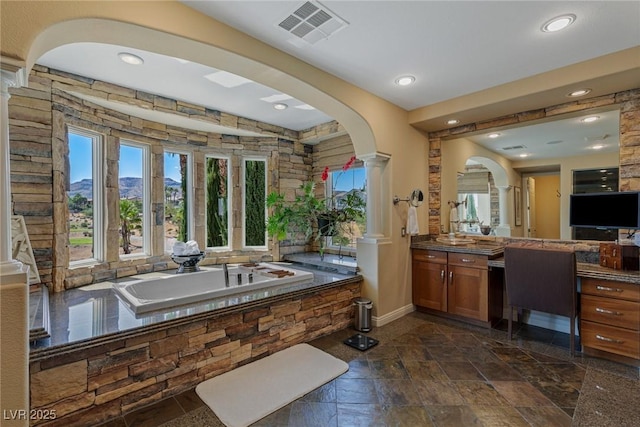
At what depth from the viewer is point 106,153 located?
3309mm

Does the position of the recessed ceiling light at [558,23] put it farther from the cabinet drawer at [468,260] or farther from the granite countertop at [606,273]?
the cabinet drawer at [468,260]

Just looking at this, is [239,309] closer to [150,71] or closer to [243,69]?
[243,69]

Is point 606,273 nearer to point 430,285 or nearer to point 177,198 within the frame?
point 430,285

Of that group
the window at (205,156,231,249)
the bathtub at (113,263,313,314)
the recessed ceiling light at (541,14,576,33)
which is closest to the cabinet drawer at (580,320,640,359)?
the recessed ceiling light at (541,14,576,33)

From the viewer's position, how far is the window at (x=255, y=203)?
4559 millimetres

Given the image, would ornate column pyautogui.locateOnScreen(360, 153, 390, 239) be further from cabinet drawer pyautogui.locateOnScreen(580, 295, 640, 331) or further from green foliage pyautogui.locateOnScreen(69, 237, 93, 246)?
green foliage pyautogui.locateOnScreen(69, 237, 93, 246)

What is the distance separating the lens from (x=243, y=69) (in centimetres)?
228

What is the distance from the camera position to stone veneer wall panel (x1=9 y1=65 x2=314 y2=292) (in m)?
2.56

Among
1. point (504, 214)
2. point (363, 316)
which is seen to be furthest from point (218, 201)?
point (504, 214)

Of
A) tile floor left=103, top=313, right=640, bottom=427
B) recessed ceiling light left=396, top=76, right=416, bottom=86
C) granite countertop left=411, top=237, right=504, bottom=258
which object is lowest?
tile floor left=103, top=313, right=640, bottom=427

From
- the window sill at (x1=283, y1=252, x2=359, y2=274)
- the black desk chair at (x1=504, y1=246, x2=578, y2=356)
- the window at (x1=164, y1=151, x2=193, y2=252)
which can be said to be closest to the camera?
the black desk chair at (x1=504, y1=246, x2=578, y2=356)

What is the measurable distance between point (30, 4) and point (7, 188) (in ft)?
2.90

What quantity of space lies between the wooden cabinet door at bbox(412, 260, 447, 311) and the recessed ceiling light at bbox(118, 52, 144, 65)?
12.0 feet

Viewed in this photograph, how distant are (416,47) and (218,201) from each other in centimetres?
335
